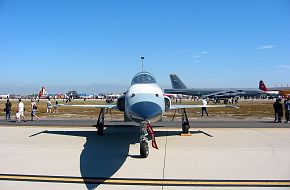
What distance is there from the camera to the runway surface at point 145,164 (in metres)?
6.92

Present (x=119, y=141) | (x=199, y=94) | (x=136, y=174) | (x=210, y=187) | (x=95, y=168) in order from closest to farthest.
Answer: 1. (x=210, y=187)
2. (x=136, y=174)
3. (x=95, y=168)
4. (x=119, y=141)
5. (x=199, y=94)

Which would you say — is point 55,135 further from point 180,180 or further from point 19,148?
point 180,180

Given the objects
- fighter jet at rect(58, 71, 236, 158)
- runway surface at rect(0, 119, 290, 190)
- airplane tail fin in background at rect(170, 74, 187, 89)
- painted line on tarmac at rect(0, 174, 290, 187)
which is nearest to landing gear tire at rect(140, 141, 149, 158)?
fighter jet at rect(58, 71, 236, 158)

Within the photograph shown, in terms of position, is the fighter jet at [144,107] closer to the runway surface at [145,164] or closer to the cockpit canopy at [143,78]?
the cockpit canopy at [143,78]

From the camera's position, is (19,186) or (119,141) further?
(119,141)

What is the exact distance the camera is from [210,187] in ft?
21.7

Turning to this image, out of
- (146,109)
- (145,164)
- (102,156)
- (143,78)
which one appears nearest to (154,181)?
(145,164)

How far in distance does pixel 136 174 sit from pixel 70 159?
2782 mm

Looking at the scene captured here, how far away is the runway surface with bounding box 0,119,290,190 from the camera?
6918 mm

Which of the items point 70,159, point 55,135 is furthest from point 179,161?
point 55,135

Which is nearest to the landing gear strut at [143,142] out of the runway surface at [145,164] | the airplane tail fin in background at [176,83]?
the runway surface at [145,164]

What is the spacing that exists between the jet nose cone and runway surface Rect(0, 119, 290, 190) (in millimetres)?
1418

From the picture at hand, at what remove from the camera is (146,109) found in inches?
349

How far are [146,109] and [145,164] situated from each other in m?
1.59
